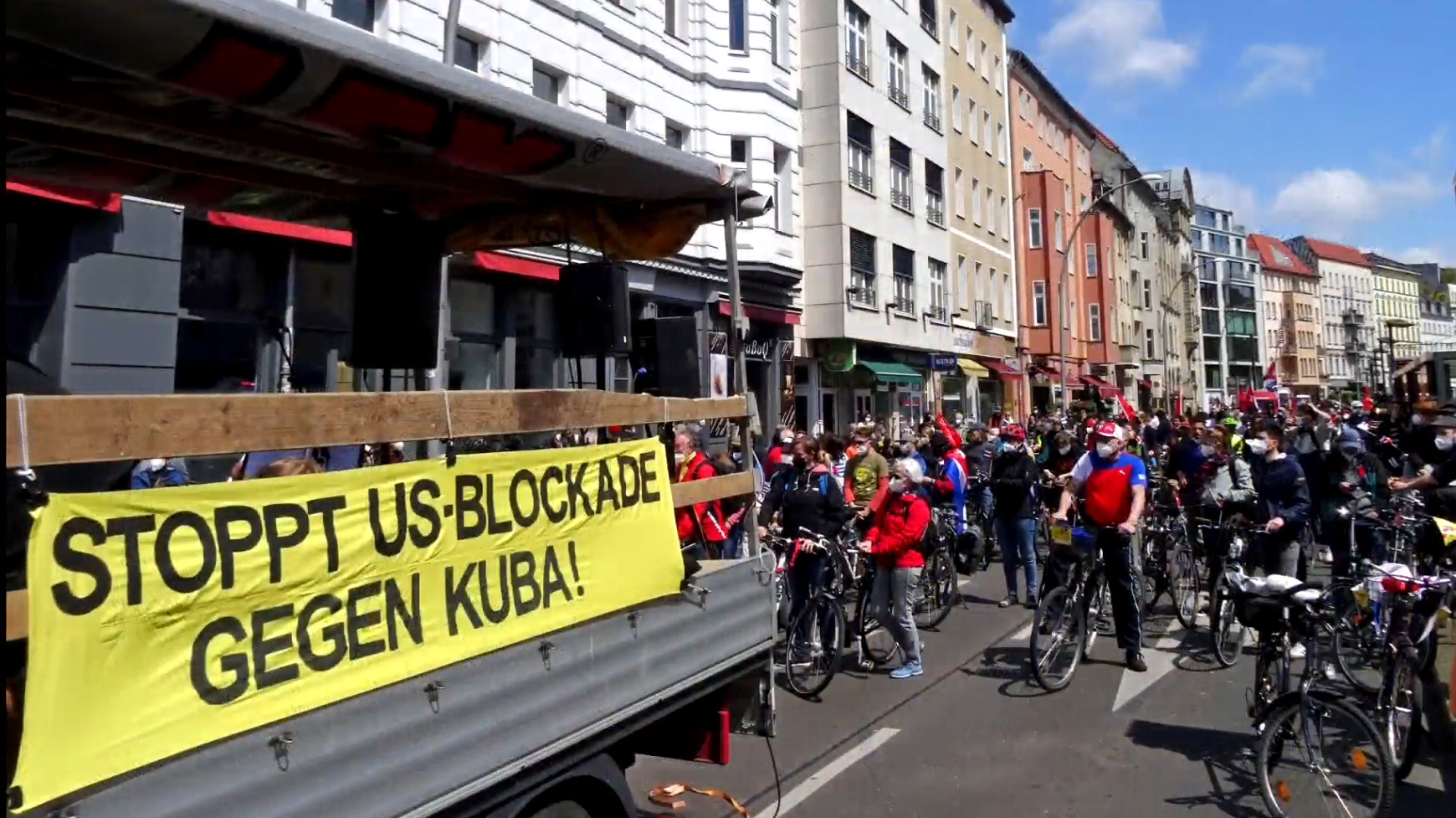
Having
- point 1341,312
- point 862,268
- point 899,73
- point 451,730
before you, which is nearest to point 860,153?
Result: point 862,268

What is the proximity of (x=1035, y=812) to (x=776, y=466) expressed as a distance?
7.20 metres

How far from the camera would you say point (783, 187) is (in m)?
23.4

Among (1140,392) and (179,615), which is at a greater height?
(1140,392)

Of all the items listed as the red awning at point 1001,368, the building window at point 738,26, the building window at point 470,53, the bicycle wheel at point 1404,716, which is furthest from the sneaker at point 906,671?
the red awning at point 1001,368

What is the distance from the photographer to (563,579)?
11.2 ft

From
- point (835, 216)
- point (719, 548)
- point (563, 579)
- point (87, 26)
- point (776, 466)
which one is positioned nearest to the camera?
point (87, 26)

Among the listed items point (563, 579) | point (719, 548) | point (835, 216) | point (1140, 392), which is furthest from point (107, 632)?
point (1140, 392)

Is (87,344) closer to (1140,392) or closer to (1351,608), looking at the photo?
(1351,608)

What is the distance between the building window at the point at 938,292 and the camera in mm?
30984

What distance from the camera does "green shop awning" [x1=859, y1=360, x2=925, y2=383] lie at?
26594mm

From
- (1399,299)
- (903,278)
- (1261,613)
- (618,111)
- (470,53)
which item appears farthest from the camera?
(1399,299)

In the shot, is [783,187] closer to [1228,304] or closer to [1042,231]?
[1042,231]

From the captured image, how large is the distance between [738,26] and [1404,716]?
19.3 meters

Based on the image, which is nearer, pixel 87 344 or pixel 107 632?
pixel 107 632
